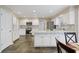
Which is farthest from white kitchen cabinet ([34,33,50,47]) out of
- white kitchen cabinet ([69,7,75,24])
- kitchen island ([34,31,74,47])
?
white kitchen cabinet ([69,7,75,24])

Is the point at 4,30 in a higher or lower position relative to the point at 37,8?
lower

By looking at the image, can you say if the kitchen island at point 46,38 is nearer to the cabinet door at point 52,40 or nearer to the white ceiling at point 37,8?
the cabinet door at point 52,40

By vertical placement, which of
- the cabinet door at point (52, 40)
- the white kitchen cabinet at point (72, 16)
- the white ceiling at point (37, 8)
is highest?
the white ceiling at point (37, 8)

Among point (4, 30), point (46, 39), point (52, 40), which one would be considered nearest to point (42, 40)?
point (46, 39)

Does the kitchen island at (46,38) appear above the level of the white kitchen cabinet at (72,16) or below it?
below

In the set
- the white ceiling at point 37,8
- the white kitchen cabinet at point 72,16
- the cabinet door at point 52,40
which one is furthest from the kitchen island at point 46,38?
the white ceiling at point 37,8

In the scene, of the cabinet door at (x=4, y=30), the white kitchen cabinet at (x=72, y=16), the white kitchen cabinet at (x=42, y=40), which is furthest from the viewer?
the white kitchen cabinet at (x=72, y=16)

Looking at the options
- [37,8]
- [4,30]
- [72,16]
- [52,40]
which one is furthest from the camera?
[37,8]

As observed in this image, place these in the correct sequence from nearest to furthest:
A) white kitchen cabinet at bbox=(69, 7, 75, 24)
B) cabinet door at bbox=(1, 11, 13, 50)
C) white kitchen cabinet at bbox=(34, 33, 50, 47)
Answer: cabinet door at bbox=(1, 11, 13, 50), white kitchen cabinet at bbox=(34, 33, 50, 47), white kitchen cabinet at bbox=(69, 7, 75, 24)

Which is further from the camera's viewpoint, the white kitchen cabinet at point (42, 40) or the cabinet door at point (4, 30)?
the white kitchen cabinet at point (42, 40)

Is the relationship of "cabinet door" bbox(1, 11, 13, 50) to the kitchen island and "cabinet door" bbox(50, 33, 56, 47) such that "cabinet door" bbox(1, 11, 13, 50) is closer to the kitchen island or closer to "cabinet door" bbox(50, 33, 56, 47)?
the kitchen island

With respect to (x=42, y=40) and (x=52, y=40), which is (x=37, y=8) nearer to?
(x=42, y=40)
